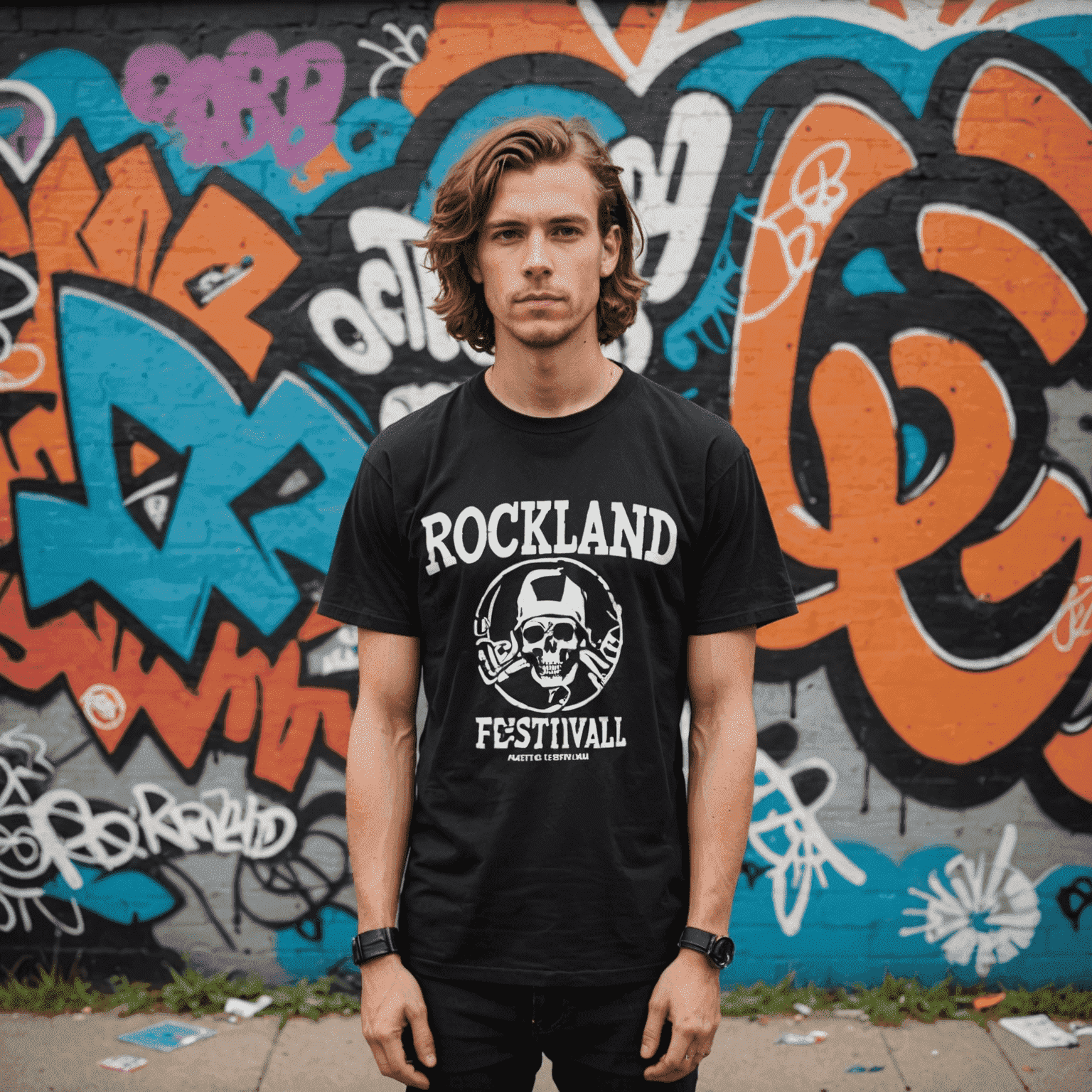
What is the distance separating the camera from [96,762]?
3.57 meters

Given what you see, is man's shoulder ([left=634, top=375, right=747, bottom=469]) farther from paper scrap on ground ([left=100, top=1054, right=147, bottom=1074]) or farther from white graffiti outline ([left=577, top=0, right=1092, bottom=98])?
paper scrap on ground ([left=100, top=1054, right=147, bottom=1074])

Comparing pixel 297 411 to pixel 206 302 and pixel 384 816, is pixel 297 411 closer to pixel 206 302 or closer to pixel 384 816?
pixel 206 302

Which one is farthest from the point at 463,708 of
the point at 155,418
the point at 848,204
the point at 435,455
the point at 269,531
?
the point at 848,204

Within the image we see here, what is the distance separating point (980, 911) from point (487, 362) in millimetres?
2779

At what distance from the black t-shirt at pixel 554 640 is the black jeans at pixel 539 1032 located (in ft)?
0.12

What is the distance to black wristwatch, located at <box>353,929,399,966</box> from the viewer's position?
156 cm

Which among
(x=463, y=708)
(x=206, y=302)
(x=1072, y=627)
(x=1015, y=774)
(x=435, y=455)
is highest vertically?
(x=206, y=302)

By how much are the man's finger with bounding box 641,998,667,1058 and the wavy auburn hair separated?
1195 mm

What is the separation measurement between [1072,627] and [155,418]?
3.53m

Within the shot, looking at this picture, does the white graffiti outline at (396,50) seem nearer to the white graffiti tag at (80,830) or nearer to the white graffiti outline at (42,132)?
the white graffiti outline at (42,132)

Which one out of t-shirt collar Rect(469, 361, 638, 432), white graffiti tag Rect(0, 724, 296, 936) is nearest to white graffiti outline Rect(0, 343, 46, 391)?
white graffiti tag Rect(0, 724, 296, 936)

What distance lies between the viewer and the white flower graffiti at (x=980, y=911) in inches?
138

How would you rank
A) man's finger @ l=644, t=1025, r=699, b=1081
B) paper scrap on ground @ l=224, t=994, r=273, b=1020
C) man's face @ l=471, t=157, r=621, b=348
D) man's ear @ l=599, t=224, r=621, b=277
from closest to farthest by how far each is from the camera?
1. man's finger @ l=644, t=1025, r=699, b=1081
2. man's face @ l=471, t=157, r=621, b=348
3. man's ear @ l=599, t=224, r=621, b=277
4. paper scrap on ground @ l=224, t=994, r=273, b=1020

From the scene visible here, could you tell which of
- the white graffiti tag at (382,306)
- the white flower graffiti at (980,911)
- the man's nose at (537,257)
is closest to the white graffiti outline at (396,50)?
the white graffiti tag at (382,306)
